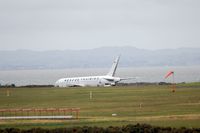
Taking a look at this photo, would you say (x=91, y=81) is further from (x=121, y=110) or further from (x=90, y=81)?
(x=121, y=110)

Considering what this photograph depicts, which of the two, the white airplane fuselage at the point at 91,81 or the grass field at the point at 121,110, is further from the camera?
the white airplane fuselage at the point at 91,81

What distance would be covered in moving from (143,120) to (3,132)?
11.2 meters

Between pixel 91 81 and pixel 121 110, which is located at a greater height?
pixel 91 81

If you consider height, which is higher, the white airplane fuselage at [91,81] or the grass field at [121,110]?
the white airplane fuselage at [91,81]

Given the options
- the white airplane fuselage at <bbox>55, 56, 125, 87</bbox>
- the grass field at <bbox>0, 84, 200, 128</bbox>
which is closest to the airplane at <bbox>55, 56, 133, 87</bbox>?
the white airplane fuselage at <bbox>55, 56, 125, 87</bbox>

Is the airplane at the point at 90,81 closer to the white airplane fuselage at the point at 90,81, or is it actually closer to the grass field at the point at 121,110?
the white airplane fuselage at the point at 90,81

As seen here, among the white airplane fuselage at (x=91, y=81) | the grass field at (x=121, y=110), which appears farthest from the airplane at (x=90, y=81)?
the grass field at (x=121, y=110)

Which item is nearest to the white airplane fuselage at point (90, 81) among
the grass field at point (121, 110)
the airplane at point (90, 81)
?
the airplane at point (90, 81)

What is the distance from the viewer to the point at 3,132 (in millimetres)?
38094

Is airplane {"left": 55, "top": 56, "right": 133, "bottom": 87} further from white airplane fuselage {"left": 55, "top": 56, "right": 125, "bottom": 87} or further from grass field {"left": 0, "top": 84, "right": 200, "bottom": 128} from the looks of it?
grass field {"left": 0, "top": 84, "right": 200, "bottom": 128}

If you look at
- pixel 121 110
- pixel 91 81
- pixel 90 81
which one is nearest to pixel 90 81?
pixel 90 81

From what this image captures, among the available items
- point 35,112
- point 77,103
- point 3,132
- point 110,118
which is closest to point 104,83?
point 77,103

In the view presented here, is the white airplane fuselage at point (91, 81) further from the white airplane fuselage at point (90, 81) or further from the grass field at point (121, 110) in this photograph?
the grass field at point (121, 110)

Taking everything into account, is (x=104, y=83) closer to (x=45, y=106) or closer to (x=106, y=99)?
(x=106, y=99)
